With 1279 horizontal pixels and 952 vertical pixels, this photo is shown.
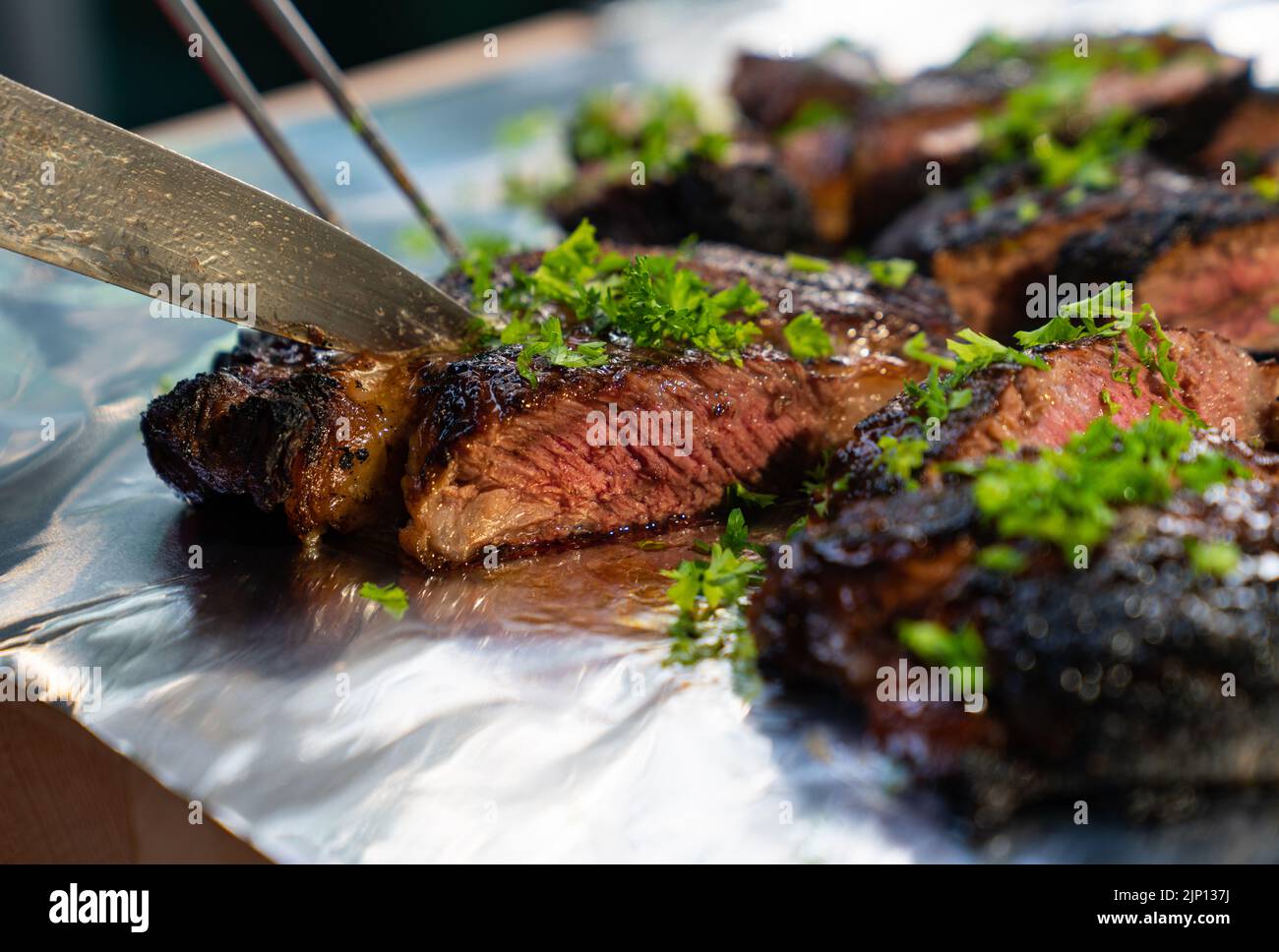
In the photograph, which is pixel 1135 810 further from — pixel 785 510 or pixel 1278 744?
pixel 785 510

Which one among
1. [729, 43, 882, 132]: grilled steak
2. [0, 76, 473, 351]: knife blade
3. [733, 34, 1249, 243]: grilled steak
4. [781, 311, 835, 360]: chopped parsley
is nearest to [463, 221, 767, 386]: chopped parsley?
[781, 311, 835, 360]: chopped parsley

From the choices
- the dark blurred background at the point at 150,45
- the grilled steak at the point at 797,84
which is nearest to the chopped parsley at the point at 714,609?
the grilled steak at the point at 797,84

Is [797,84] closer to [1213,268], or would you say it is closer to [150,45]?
[1213,268]

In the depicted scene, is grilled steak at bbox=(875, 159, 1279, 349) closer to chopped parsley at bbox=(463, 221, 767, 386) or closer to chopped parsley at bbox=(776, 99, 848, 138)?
chopped parsley at bbox=(463, 221, 767, 386)

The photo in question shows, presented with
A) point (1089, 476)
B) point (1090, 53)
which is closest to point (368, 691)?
point (1089, 476)

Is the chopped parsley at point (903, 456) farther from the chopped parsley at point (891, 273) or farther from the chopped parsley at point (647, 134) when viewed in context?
the chopped parsley at point (647, 134)

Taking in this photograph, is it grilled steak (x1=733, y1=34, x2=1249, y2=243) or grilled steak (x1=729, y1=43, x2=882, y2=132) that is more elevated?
grilled steak (x1=729, y1=43, x2=882, y2=132)

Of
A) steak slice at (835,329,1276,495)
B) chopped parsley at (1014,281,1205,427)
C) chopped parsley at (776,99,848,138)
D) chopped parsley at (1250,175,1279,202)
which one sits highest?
chopped parsley at (776,99,848,138)
